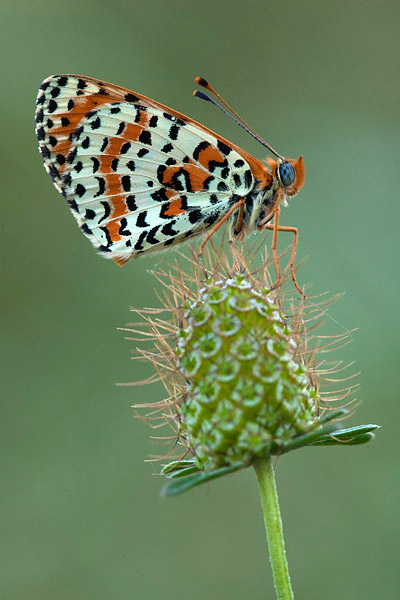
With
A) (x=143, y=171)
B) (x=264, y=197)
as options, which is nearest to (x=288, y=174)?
(x=264, y=197)

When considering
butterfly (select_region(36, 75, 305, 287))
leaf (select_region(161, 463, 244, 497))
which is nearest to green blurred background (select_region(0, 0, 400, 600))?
butterfly (select_region(36, 75, 305, 287))

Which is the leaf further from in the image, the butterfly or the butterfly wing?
the butterfly wing

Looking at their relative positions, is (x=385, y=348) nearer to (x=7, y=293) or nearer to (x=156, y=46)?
(x=7, y=293)

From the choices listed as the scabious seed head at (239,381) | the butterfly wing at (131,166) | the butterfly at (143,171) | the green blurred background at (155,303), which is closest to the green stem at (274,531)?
the scabious seed head at (239,381)

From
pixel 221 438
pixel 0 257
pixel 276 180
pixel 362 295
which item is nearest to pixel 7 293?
pixel 0 257

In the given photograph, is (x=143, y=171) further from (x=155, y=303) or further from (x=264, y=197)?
(x=155, y=303)

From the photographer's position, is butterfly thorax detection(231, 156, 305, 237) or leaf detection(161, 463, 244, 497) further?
butterfly thorax detection(231, 156, 305, 237)

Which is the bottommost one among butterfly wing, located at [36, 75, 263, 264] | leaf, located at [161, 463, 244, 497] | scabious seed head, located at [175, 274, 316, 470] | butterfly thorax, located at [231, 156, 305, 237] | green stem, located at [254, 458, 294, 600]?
green stem, located at [254, 458, 294, 600]

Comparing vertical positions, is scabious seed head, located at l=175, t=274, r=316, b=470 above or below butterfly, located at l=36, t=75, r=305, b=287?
Result: below

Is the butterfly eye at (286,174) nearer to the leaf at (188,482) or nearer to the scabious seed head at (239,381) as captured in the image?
the scabious seed head at (239,381)
